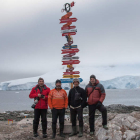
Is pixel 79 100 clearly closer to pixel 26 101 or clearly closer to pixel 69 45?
pixel 69 45

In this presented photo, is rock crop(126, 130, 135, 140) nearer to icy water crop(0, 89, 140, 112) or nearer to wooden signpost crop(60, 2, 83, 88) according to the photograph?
wooden signpost crop(60, 2, 83, 88)

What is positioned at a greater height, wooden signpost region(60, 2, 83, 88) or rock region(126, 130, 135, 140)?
wooden signpost region(60, 2, 83, 88)

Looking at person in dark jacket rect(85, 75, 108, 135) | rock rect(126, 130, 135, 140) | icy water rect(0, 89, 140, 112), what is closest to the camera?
rock rect(126, 130, 135, 140)

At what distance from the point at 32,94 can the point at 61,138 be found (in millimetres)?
1590

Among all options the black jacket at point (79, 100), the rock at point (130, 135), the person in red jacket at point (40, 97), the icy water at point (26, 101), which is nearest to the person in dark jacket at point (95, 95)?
the black jacket at point (79, 100)

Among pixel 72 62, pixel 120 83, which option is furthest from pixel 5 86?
pixel 72 62

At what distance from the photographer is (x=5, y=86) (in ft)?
341

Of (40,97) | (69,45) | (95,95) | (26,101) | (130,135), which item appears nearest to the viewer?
(130,135)

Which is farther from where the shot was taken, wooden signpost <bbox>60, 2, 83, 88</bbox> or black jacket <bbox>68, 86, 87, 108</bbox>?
wooden signpost <bbox>60, 2, 83, 88</bbox>

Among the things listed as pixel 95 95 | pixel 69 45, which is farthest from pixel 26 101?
pixel 95 95

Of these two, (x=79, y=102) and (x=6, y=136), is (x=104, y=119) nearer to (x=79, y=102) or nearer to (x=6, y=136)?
(x=79, y=102)

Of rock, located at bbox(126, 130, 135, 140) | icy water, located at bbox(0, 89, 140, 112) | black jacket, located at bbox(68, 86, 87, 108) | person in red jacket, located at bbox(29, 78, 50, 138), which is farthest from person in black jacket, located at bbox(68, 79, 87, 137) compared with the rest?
icy water, located at bbox(0, 89, 140, 112)

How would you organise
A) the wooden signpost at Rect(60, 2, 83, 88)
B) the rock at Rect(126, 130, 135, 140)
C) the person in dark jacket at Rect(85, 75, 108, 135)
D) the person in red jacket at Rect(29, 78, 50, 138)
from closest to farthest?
the rock at Rect(126, 130, 135, 140)
the person in dark jacket at Rect(85, 75, 108, 135)
the person in red jacket at Rect(29, 78, 50, 138)
the wooden signpost at Rect(60, 2, 83, 88)

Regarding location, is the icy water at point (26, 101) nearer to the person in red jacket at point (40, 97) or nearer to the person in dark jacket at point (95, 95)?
the person in red jacket at point (40, 97)
